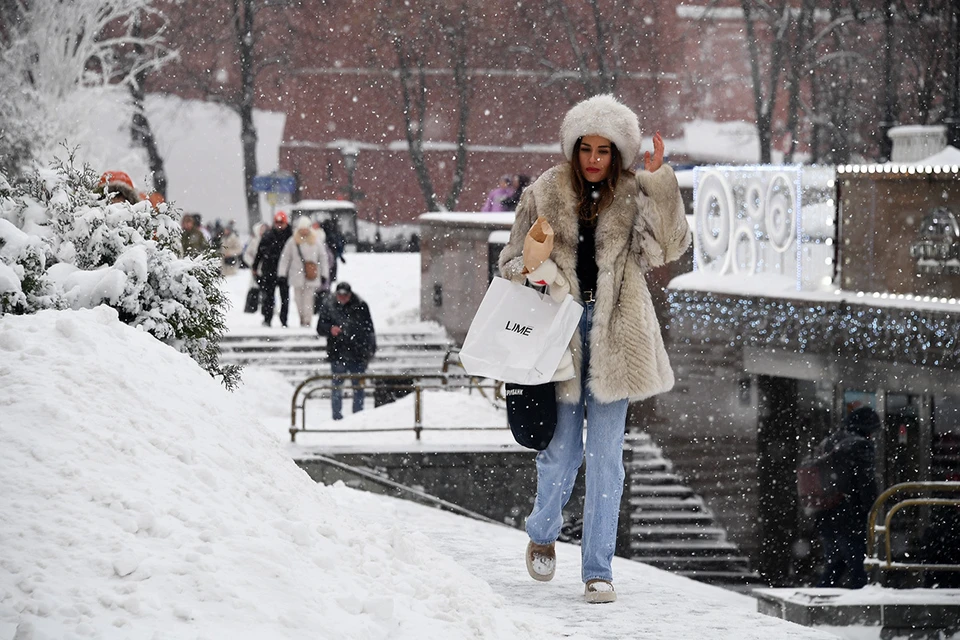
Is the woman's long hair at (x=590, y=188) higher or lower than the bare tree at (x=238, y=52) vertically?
lower

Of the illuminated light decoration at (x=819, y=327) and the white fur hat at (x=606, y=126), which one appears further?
the illuminated light decoration at (x=819, y=327)

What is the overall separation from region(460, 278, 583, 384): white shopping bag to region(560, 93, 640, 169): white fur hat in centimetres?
60

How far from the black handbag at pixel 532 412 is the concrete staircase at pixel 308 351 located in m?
16.2

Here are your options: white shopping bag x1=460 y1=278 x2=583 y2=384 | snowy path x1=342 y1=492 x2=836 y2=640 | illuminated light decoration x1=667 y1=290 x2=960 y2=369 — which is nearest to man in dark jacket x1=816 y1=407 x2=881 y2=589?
illuminated light decoration x1=667 y1=290 x2=960 y2=369

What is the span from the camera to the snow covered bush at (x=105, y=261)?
5934 millimetres

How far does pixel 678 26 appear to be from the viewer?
45.7 meters

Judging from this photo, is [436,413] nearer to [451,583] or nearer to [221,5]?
[451,583]

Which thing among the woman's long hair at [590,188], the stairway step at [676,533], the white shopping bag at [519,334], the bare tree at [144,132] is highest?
the bare tree at [144,132]

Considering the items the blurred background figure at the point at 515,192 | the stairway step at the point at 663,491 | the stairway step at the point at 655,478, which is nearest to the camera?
the stairway step at the point at 663,491

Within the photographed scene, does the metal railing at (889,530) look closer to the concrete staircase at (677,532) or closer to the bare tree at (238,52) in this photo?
the concrete staircase at (677,532)

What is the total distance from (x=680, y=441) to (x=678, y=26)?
98.3 feet

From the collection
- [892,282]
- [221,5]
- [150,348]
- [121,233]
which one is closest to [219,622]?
[150,348]

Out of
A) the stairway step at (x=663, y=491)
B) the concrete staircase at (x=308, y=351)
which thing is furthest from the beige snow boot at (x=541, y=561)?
the concrete staircase at (x=308, y=351)

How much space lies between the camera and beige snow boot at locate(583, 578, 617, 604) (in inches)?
215
